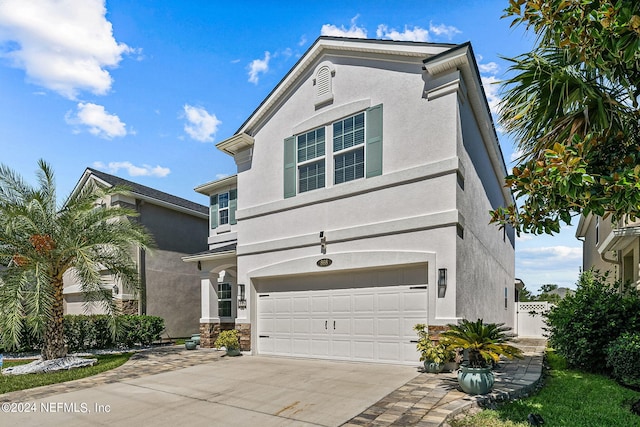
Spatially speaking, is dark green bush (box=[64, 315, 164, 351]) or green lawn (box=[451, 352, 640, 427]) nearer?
green lawn (box=[451, 352, 640, 427])

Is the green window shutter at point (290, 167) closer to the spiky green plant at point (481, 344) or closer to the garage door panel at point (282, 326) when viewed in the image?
the garage door panel at point (282, 326)

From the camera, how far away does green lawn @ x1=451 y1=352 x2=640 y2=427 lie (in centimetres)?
557

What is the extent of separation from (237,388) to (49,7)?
921 cm

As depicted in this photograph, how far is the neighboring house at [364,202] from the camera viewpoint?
31.4 ft

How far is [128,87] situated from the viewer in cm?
1215

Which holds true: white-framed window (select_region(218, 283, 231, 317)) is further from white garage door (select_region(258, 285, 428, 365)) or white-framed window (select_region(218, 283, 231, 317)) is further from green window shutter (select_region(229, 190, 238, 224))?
white garage door (select_region(258, 285, 428, 365))

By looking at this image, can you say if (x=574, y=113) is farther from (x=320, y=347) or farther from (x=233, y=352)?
(x=233, y=352)

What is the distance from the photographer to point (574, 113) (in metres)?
6.13

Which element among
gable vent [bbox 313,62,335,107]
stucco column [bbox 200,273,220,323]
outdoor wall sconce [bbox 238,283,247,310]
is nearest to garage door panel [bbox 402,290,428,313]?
outdoor wall sconce [bbox 238,283,247,310]

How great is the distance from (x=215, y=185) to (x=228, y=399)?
1167 centimetres

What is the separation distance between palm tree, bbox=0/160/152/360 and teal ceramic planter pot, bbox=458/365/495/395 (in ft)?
32.3

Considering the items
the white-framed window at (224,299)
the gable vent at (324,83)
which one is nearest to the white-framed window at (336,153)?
the gable vent at (324,83)

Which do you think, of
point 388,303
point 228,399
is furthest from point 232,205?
point 228,399

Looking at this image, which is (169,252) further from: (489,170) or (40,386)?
(489,170)
